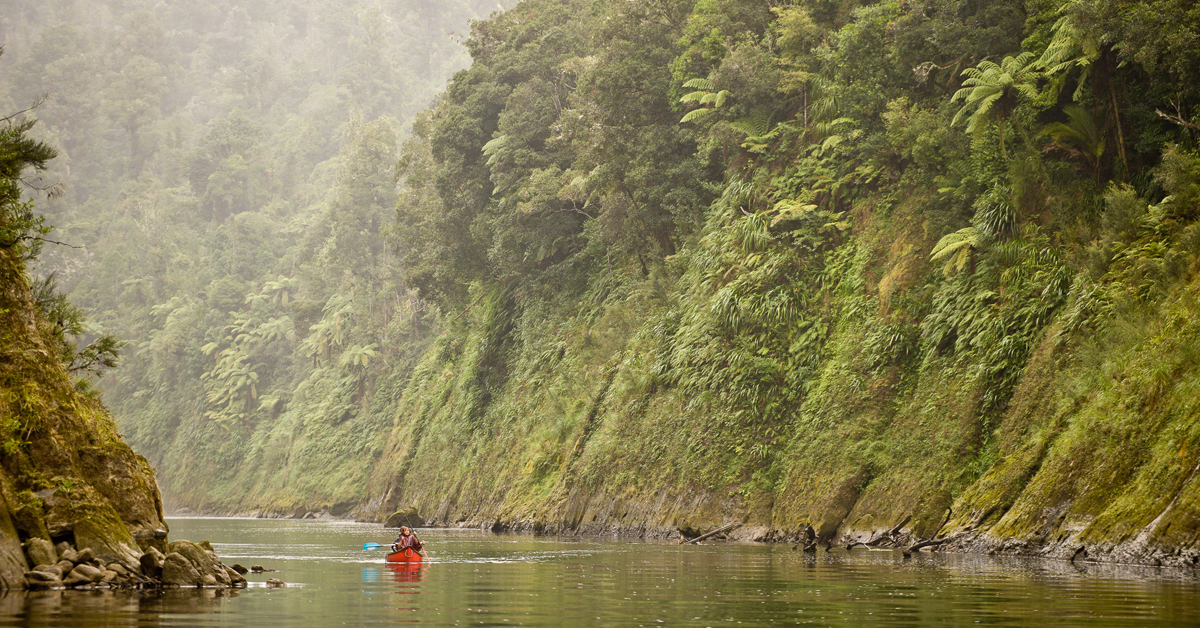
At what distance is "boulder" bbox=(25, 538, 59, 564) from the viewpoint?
14.1m

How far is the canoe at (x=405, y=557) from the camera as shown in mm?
20141

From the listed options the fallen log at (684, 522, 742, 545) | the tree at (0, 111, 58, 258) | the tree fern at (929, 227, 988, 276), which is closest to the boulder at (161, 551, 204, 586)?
the tree at (0, 111, 58, 258)

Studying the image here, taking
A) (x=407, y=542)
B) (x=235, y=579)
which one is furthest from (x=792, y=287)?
(x=235, y=579)

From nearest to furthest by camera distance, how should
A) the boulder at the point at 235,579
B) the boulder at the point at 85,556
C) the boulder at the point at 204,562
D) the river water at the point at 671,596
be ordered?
the river water at the point at 671,596 < the boulder at the point at 85,556 < the boulder at the point at 204,562 < the boulder at the point at 235,579

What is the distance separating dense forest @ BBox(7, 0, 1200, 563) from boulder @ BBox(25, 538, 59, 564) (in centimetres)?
1443

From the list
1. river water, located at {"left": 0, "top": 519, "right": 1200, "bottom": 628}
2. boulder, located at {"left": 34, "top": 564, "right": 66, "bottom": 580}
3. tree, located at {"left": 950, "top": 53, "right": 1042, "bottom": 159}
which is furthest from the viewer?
tree, located at {"left": 950, "top": 53, "right": 1042, "bottom": 159}

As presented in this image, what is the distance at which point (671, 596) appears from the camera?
43.4ft

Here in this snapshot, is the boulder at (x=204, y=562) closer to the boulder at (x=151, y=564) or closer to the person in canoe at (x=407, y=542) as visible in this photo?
the boulder at (x=151, y=564)

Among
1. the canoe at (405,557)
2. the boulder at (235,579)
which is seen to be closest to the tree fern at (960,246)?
the canoe at (405,557)

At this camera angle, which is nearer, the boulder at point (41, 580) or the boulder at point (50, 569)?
the boulder at point (41, 580)

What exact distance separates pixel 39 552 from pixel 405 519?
29.0m

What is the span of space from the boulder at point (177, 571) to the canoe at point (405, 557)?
208 inches

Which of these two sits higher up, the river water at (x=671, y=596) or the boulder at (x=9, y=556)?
the boulder at (x=9, y=556)

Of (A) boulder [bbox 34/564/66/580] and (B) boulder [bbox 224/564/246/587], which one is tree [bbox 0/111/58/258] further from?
(B) boulder [bbox 224/564/246/587]
